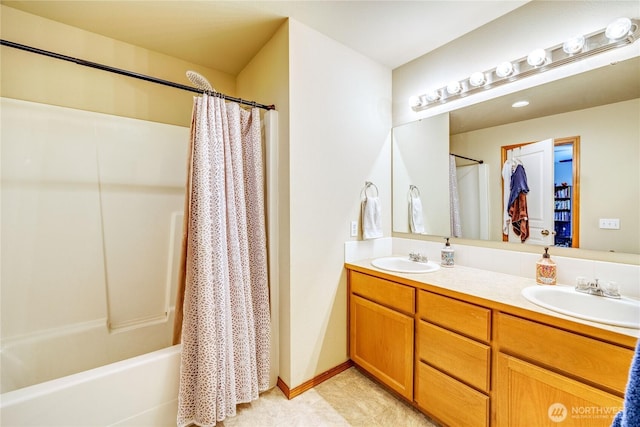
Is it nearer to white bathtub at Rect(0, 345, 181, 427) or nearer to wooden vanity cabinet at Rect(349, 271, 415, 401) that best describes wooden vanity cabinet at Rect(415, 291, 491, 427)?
wooden vanity cabinet at Rect(349, 271, 415, 401)

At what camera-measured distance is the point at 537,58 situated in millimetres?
1478

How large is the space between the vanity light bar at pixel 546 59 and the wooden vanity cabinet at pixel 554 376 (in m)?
1.44

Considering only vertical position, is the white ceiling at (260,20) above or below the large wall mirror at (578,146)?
above

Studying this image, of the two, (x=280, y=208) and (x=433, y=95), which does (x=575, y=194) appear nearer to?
(x=433, y=95)

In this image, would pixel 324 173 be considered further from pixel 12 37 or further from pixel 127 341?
pixel 12 37

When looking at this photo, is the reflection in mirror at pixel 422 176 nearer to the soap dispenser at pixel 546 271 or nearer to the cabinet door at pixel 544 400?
the soap dispenser at pixel 546 271

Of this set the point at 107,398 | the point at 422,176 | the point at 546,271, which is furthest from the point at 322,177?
the point at 107,398

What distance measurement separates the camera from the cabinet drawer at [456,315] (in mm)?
1227

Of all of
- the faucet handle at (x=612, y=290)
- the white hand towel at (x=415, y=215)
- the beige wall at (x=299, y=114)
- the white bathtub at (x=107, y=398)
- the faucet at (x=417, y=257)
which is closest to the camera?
the white bathtub at (x=107, y=398)

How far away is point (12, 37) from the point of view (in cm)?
162

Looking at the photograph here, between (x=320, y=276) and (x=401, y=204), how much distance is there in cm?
98

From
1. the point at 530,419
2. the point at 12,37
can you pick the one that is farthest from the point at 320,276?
the point at 12,37

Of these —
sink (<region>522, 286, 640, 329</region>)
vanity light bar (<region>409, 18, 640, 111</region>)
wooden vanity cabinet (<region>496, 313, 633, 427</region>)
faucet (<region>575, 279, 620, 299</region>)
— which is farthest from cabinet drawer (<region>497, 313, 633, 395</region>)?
vanity light bar (<region>409, 18, 640, 111</region>)

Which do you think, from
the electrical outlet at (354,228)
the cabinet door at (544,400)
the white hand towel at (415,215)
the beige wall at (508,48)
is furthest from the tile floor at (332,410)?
the beige wall at (508,48)
